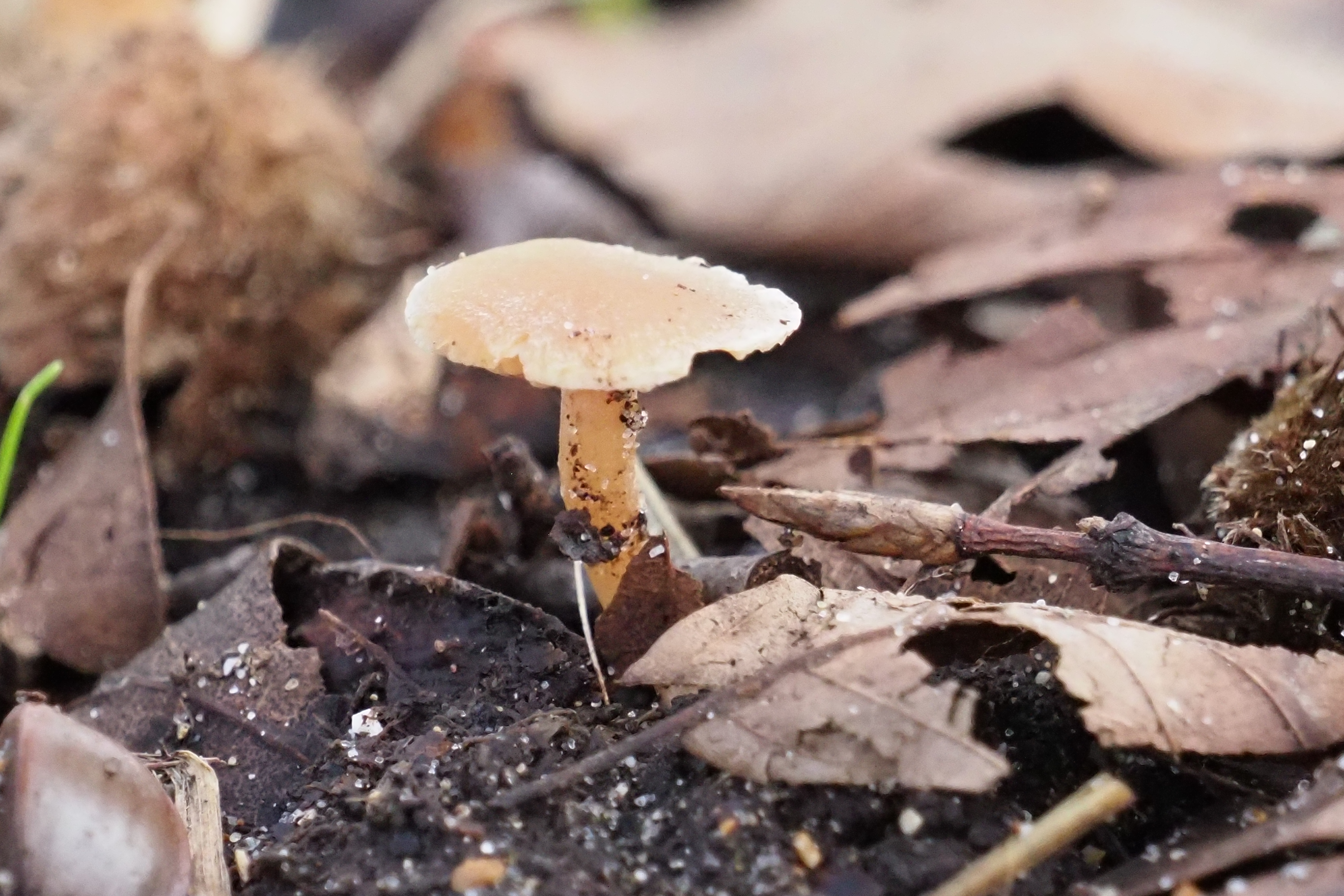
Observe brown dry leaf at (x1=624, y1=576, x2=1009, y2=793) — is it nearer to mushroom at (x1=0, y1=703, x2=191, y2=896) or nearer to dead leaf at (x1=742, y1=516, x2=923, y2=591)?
dead leaf at (x1=742, y1=516, x2=923, y2=591)

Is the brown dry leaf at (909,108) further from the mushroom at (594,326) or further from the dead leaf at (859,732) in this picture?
the dead leaf at (859,732)

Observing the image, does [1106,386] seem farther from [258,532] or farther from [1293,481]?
[258,532]

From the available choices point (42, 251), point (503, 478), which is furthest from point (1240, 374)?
point (42, 251)

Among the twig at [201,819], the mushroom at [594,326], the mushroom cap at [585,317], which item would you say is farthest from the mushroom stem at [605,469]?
the twig at [201,819]

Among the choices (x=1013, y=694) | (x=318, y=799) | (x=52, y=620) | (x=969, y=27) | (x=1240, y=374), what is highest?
(x=969, y=27)

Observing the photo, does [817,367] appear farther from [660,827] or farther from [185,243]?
[660,827]

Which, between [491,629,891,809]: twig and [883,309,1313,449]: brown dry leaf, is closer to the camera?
[491,629,891,809]: twig

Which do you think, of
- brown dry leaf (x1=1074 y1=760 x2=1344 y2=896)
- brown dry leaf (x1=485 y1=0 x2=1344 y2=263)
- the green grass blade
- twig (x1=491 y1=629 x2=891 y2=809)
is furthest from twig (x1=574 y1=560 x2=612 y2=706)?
brown dry leaf (x1=485 y1=0 x2=1344 y2=263)
